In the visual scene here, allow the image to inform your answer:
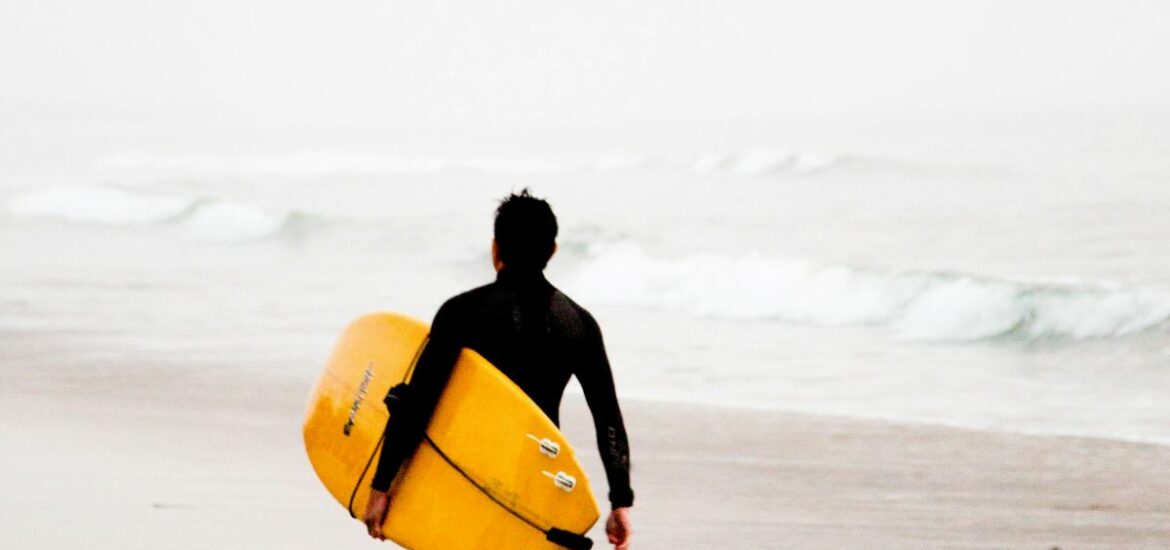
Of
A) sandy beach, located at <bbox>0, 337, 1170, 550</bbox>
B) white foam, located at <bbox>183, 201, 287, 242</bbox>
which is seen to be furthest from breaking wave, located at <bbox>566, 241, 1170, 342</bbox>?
white foam, located at <bbox>183, 201, 287, 242</bbox>

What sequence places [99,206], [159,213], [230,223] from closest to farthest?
[230,223] < [159,213] < [99,206]

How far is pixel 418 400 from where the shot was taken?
232 centimetres

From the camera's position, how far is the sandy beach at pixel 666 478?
4.19 m

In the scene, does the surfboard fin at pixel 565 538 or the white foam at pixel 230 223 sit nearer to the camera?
the surfboard fin at pixel 565 538

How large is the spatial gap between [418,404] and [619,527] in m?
0.34

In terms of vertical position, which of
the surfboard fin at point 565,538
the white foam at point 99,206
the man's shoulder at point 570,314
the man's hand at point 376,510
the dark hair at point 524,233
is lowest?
the man's hand at point 376,510

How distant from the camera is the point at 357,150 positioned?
87.8 feet

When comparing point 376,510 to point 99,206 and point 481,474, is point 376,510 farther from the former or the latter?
point 99,206

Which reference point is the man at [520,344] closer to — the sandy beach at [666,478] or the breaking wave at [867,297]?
the sandy beach at [666,478]

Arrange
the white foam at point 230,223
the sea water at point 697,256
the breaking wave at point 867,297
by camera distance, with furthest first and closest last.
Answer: the white foam at point 230,223
the breaking wave at point 867,297
the sea water at point 697,256

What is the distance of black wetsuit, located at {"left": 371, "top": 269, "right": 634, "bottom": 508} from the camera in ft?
7.54

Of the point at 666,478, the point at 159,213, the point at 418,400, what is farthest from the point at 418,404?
the point at 159,213

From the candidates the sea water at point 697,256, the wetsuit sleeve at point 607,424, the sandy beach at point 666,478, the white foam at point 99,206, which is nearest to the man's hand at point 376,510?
the wetsuit sleeve at point 607,424

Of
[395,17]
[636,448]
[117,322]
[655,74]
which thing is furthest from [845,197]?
[636,448]
